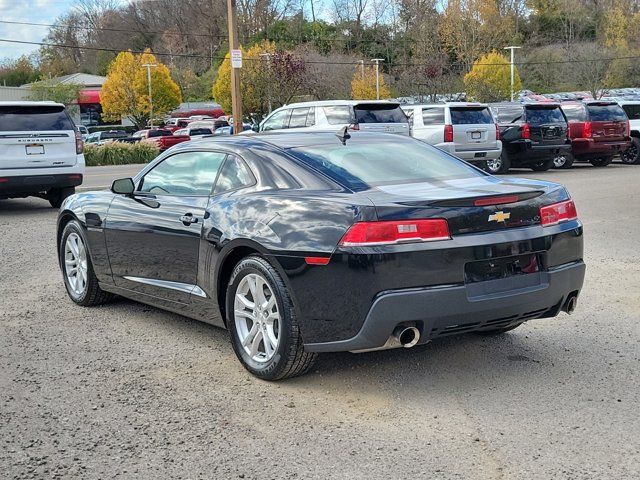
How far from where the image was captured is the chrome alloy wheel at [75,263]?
22.3 feet

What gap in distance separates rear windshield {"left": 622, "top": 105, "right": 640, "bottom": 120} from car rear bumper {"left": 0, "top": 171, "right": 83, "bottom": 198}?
52.7ft

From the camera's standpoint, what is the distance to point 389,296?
4.23m

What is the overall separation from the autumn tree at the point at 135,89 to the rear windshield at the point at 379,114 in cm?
5180

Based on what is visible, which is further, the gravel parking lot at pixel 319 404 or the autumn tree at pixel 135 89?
the autumn tree at pixel 135 89

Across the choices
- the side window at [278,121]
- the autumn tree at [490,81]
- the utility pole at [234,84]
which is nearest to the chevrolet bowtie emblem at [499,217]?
the side window at [278,121]

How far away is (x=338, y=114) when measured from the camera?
17.3 metres

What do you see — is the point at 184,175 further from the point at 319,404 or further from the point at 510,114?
the point at 510,114

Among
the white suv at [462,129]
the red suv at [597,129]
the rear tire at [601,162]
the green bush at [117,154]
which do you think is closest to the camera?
the white suv at [462,129]

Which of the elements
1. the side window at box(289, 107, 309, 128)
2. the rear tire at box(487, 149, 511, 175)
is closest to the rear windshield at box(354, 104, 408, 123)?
the side window at box(289, 107, 309, 128)

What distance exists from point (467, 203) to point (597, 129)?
18.3m

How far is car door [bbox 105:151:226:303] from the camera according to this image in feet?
17.8

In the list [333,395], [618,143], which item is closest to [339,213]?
[333,395]

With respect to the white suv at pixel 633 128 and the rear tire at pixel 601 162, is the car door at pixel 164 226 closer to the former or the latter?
the rear tire at pixel 601 162

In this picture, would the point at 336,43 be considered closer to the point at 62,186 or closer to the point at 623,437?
the point at 62,186
